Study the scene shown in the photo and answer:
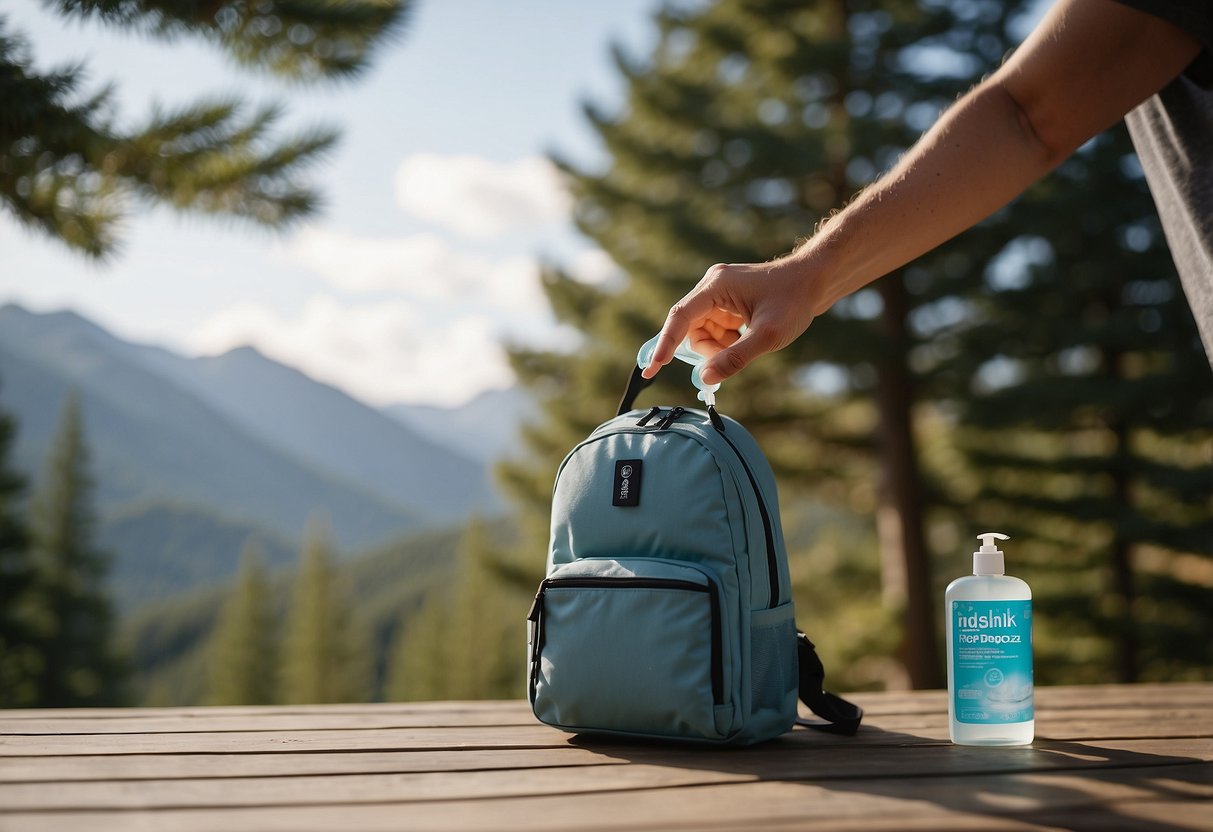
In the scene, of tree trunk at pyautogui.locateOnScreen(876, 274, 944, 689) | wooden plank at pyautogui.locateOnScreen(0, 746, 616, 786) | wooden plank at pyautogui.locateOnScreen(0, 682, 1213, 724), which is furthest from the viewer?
tree trunk at pyautogui.locateOnScreen(876, 274, 944, 689)

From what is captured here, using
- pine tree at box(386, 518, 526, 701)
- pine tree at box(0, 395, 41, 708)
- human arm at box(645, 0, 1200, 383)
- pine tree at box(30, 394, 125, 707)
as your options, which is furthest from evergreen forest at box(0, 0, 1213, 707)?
pine tree at box(386, 518, 526, 701)

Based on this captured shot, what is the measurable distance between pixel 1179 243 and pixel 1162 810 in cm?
73

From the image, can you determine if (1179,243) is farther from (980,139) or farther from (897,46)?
(897,46)

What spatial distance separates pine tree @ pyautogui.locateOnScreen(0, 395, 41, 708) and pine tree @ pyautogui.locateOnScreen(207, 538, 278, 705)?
32.0 ft

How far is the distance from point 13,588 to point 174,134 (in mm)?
14560

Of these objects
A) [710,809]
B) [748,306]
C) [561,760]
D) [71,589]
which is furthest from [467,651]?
[710,809]

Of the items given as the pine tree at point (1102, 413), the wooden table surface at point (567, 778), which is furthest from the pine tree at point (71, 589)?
the wooden table surface at point (567, 778)

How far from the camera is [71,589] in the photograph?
62.0ft

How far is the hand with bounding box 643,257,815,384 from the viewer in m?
1.16

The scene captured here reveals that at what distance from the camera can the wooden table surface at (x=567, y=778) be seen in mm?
859

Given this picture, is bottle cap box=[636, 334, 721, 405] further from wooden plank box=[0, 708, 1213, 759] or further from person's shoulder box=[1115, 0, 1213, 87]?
person's shoulder box=[1115, 0, 1213, 87]

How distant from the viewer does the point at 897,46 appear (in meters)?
7.74

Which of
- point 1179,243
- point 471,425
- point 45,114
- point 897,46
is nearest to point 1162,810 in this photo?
point 1179,243

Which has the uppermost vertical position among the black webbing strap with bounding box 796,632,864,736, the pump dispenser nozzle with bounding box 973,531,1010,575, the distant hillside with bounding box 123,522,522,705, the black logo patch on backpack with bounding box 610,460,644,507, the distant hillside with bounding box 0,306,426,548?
the distant hillside with bounding box 0,306,426,548
